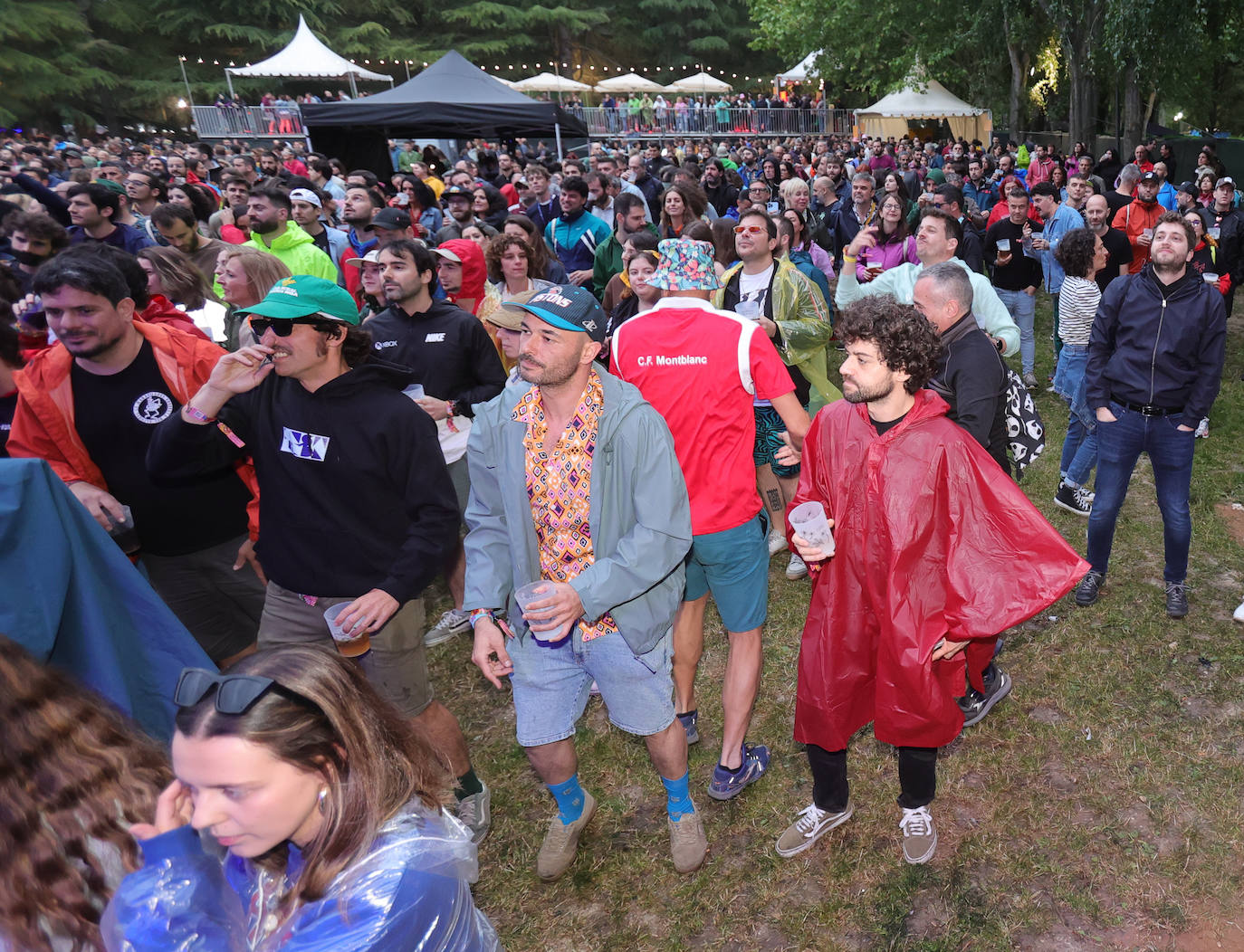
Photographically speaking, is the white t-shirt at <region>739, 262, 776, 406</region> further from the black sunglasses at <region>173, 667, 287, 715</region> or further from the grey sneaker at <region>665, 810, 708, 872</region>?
the black sunglasses at <region>173, 667, 287, 715</region>

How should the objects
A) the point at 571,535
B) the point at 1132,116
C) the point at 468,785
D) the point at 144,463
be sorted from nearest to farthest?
the point at 571,535 < the point at 144,463 < the point at 468,785 < the point at 1132,116

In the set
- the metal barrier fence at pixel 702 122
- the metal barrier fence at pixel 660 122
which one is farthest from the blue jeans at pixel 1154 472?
the metal barrier fence at pixel 702 122

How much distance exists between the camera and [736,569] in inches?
136

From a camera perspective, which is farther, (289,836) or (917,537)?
(917,537)

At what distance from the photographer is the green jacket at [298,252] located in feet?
20.4

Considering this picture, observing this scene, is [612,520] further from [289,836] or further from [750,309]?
[750,309]

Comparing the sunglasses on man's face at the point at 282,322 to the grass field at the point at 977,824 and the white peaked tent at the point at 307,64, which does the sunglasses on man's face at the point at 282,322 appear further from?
the white peaked tent at the point at 307,64

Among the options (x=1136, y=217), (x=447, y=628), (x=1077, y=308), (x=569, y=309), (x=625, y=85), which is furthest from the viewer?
(x=625, y=85)

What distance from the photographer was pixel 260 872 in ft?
5.12

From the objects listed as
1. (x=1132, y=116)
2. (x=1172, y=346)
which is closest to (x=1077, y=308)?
(x=1172, y=346)

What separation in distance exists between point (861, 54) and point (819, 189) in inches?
884

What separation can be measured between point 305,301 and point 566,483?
3.58 ft

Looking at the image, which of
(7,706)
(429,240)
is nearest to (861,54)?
(429,240)

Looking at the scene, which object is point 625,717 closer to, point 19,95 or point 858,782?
point 858,782
